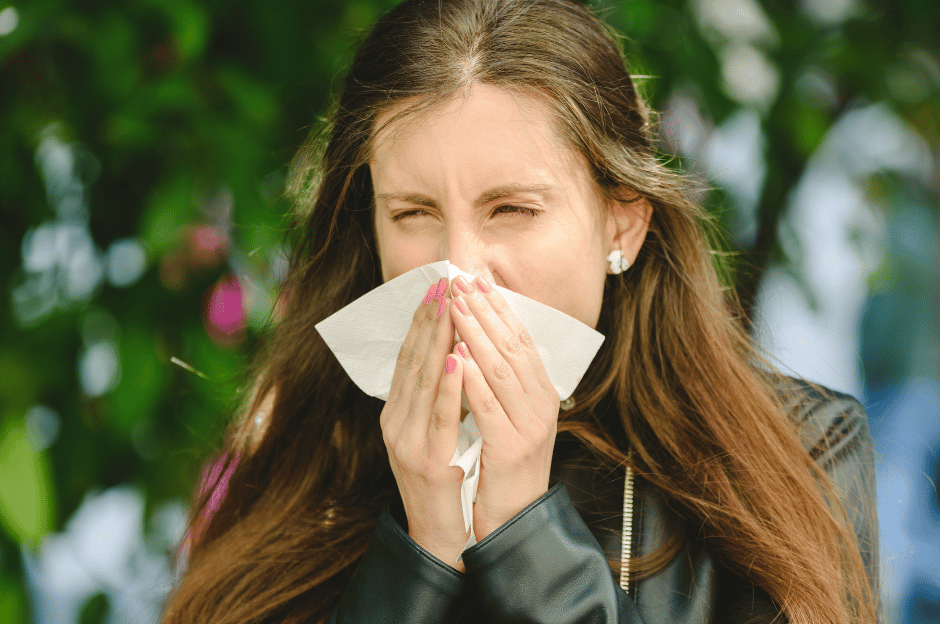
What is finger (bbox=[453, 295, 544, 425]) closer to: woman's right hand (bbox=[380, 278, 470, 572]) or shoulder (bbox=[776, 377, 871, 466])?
woman's right hand (bbox=[380, 278, 470, 572])

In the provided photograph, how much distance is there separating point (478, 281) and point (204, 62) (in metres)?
0.87

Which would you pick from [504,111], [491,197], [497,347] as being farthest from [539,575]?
[504,111]

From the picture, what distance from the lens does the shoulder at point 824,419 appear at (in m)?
1.33

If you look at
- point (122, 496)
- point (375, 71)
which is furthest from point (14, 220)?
point (375, 71)

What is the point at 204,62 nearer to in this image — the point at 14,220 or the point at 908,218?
the point at 14,220

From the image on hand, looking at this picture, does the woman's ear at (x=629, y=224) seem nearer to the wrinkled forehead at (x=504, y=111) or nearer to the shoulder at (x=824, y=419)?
the wrinkled forehead at (x=504, y=111)

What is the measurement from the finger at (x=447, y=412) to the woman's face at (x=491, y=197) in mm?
148

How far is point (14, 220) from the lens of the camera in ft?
5.18

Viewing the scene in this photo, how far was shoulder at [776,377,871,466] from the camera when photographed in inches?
52.3

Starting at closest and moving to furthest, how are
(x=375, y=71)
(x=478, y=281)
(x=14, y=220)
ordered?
(x=478, y=281), (x=375, y=71), (x=14, y=220)

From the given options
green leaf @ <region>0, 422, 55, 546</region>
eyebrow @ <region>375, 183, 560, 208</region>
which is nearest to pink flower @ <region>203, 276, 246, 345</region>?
green leaf @ <region>0, 422, 55, 546</region>

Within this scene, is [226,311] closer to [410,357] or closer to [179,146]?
[179,146]

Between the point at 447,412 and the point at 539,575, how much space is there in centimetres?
A: 24

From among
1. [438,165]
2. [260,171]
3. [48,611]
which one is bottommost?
[48,611]
